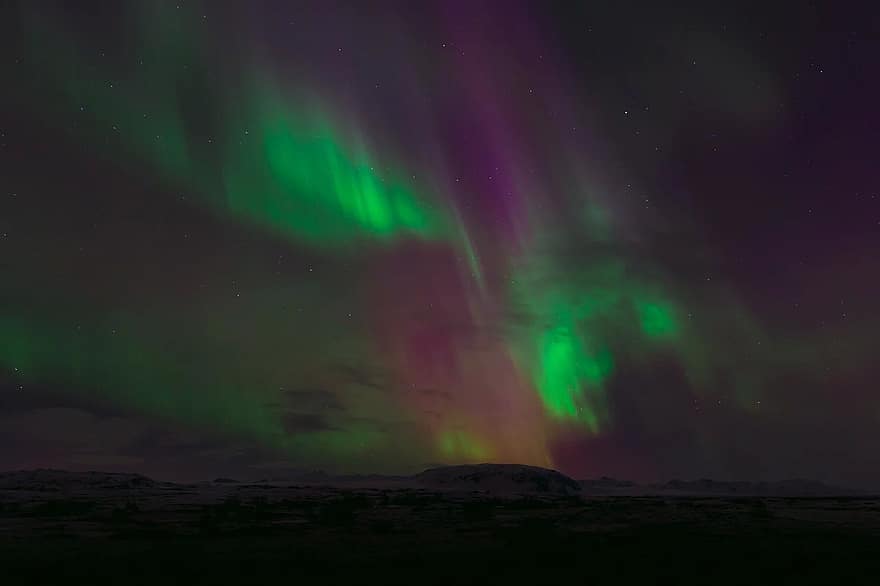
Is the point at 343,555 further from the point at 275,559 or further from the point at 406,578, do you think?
the point at 406,578

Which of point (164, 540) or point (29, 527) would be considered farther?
point (29, 527)

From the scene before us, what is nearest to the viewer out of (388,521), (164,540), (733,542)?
(164,540)

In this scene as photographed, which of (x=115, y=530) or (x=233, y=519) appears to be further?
(x=233, y=519)

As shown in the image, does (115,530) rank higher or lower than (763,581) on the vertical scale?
higher

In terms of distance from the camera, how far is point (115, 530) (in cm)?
5462

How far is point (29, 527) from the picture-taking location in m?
56.5

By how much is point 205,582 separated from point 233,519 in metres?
39.0

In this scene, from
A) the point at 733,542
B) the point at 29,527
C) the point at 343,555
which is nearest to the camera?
the point at 343,555

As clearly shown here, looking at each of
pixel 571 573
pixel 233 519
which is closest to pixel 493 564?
pixel 571 573

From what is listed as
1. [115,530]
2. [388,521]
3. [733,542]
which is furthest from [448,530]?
Answer: [115,530]

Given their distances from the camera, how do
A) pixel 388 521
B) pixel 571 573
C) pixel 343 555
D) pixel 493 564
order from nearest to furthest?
1. pixel 571 573
2. pixel 493 564
3. pixel 343 555
4. pixel 388 521

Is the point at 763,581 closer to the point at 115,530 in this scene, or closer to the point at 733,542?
the point at 733,542

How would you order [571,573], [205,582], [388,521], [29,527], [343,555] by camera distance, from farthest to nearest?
[388,521]
[29,527]
[343,555]
[571,573]
[205,582]

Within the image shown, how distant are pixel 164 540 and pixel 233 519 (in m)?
20.9
